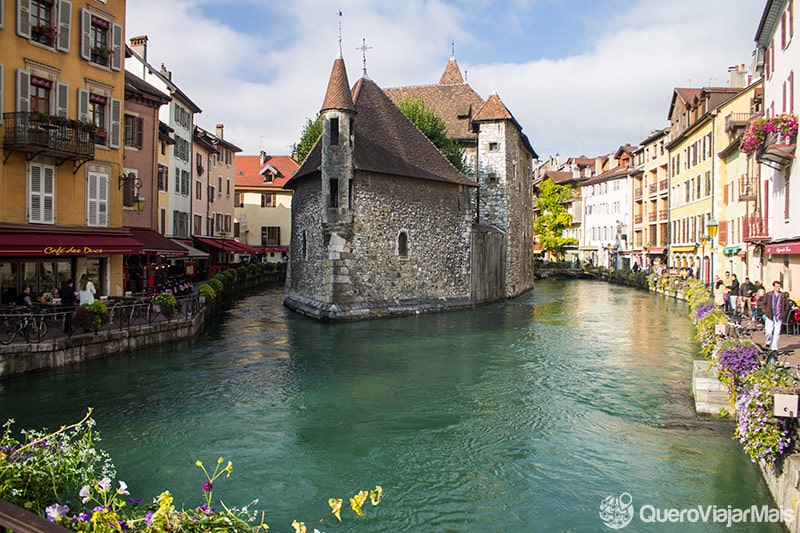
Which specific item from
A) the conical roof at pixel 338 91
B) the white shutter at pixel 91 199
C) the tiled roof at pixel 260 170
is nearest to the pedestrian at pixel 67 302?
the white shutter at pixel 91 199

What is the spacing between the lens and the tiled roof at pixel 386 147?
2347cm

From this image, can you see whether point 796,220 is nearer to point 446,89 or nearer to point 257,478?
point 257,478

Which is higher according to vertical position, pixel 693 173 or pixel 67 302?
pixel 693 173

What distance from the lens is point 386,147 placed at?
2472 centimetres

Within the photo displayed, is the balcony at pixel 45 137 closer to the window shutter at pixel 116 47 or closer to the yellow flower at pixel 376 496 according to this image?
the window shutter at pixel 116 47

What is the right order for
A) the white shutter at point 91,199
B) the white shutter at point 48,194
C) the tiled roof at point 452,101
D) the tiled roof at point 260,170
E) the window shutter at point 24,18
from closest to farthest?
the window shutter at point 24,18, the white shutter at point 48,194, the white shutter at point 91,199, the tiled roof at point 452,101, the tiled roof at point 260,170

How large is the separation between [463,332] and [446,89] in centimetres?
2226

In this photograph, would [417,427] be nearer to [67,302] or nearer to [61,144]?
[67,302]

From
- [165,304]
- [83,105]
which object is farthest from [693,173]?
[83,105]

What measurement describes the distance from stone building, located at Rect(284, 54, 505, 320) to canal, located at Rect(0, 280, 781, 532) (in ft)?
18.9

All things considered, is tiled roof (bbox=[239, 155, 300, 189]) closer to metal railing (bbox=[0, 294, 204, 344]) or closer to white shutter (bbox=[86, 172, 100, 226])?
white shutter (bbox=[86, 172, 100, 226])

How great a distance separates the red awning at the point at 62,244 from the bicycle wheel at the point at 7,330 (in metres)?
2.25

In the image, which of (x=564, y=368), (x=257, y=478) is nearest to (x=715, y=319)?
(x=564, y=368)

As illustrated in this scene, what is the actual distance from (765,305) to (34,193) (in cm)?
1696
